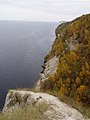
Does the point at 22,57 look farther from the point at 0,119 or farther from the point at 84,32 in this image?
the point at 0,119

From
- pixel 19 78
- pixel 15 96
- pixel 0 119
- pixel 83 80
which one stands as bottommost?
pixel 19 78

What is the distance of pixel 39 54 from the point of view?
126875 mm

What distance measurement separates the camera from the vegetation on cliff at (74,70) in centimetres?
5406

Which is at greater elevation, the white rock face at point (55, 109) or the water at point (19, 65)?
the white rock face at point (55, 109)

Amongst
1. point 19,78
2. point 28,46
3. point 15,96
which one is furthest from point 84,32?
point 28,46

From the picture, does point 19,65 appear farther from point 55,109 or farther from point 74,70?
point 55,109

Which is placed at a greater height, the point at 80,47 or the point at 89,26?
the point at 89,26

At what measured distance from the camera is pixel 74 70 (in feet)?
199

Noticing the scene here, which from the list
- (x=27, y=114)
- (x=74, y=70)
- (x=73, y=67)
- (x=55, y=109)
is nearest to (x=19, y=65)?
(x=73, y=67)

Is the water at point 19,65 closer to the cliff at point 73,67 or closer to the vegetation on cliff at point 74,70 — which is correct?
the cliff at point 73,67

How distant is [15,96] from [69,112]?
24.1ft

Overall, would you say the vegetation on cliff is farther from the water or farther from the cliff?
the water

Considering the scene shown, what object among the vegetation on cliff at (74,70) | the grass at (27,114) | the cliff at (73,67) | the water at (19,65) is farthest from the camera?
the water at (19,65)

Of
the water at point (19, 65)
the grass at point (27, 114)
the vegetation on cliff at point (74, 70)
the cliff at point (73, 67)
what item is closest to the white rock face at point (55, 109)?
the grass at point (27, 114)
